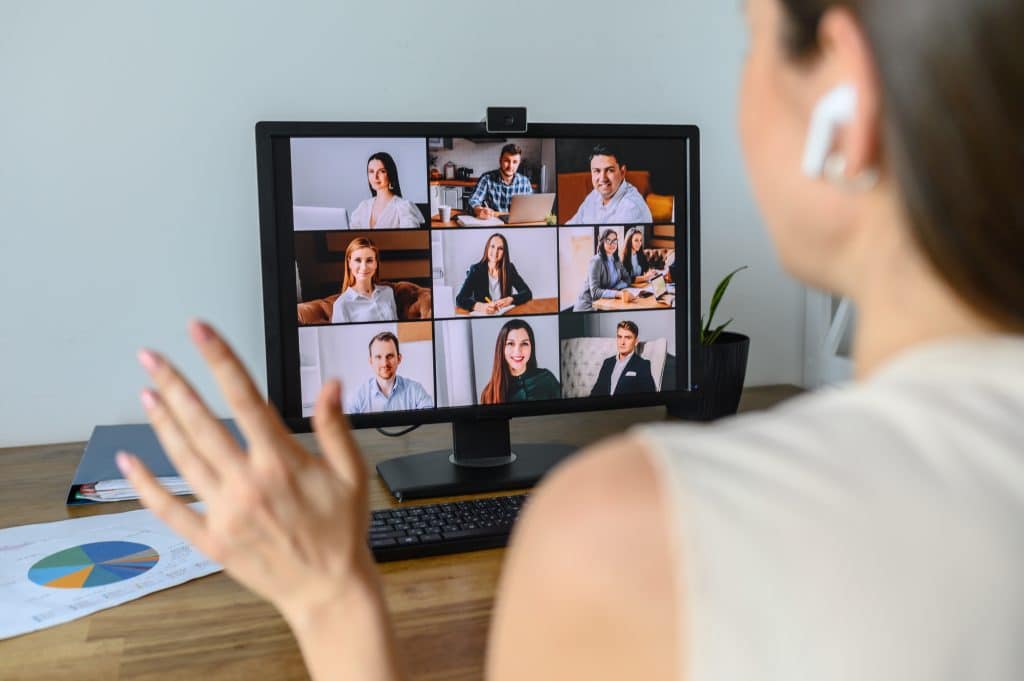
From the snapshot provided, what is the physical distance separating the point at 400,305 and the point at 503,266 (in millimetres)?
145

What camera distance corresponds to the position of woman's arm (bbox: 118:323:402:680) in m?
0.59

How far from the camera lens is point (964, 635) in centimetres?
36

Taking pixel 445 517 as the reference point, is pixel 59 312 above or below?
above

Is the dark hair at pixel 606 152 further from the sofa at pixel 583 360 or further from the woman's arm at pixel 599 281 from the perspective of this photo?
the sofa at pixel 583 360

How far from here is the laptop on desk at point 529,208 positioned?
1.30m

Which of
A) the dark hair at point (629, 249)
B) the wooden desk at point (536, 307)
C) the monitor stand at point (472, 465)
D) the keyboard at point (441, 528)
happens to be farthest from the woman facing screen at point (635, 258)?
the keyboard at point (441, 528)

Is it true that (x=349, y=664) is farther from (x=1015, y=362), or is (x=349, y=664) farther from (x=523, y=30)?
(x=523, y=30)

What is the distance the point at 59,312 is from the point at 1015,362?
1.40 meters

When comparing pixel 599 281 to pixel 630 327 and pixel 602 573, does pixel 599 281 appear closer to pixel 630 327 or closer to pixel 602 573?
pixel 630 327

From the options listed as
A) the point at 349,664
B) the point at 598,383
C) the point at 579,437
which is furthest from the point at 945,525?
the point at 579,437

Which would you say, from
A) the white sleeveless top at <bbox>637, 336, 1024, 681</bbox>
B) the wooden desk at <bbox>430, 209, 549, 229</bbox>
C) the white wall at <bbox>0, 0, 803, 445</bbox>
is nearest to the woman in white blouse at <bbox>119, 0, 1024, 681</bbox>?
the white sleeveless top at <bbox>637, 336, 1024, 681</bbox>

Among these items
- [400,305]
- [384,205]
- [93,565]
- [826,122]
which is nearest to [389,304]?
[400,305]

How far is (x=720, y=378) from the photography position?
5.07 ft

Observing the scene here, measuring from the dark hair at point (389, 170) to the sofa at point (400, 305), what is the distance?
0.38 ft
